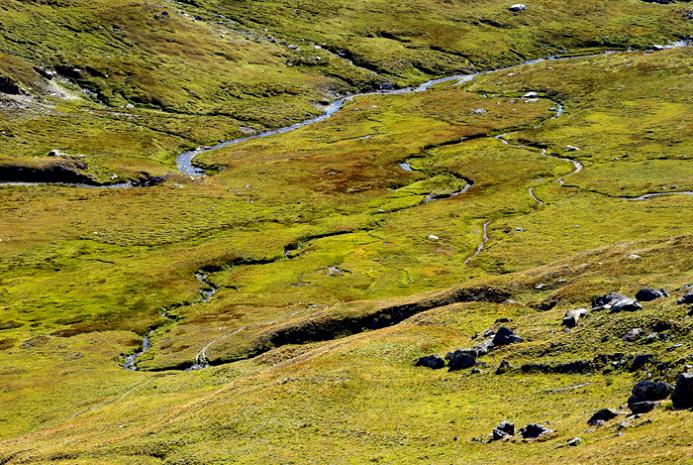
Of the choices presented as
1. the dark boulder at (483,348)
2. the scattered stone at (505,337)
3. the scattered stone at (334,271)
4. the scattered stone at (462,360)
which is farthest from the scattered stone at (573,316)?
the scattered stone at (334,271)

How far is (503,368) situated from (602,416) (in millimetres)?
14309

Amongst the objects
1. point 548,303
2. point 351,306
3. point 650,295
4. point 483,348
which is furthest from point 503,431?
point 351,306

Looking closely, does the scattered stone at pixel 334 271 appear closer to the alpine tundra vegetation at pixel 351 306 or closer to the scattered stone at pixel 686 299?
the alpine tundra vegetation at pixel 351 306

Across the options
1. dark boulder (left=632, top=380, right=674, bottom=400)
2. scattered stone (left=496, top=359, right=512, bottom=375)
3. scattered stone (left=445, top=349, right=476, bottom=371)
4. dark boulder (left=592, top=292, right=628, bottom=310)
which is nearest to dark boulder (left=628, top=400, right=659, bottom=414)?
dark boulder (left=632, top=380, right=674, bottom=400)

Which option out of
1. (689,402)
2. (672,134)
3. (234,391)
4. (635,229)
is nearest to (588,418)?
(689,402)

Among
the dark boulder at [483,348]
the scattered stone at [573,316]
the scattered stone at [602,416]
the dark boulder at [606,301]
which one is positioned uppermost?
the scattered stone at [602,416]

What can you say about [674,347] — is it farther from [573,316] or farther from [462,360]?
[462,360]

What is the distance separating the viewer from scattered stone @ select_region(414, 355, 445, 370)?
64.2 meters

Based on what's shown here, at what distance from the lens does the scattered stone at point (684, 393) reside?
41062 mm

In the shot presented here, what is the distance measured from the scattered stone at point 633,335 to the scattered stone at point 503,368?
8108 mm

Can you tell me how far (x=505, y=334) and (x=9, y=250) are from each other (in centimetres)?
10501

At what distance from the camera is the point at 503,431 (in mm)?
47531

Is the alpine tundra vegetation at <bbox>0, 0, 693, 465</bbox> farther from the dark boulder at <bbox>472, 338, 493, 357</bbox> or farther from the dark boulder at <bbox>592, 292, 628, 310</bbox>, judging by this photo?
the dark boulder at <bbox>592, 292, 628, 310</bbox>

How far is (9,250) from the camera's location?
470ft
